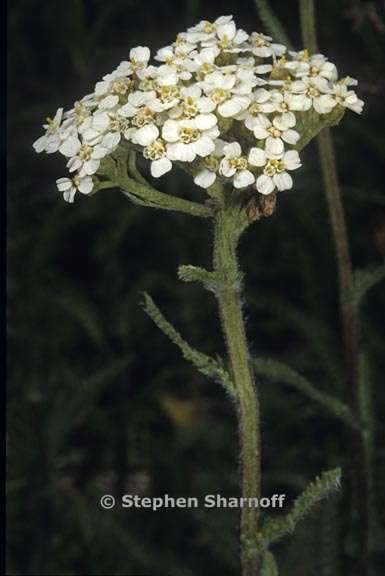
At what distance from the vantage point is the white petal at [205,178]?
1.45m

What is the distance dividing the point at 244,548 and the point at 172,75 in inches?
30.6

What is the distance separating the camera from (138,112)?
57.6 inches

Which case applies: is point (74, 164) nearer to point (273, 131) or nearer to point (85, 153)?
point (85, 153)

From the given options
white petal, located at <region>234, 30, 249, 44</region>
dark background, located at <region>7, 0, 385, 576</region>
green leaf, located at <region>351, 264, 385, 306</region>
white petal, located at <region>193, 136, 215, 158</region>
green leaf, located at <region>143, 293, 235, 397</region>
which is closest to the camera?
white petal, located at <region>193, 136, 215, 158</region>

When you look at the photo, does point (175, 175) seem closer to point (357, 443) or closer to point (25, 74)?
point (25, 74)

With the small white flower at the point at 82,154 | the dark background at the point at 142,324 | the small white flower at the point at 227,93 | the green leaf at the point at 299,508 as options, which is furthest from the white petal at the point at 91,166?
the dark background at the point at 142,324

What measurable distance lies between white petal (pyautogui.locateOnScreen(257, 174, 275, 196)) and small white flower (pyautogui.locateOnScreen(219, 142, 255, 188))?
0.05 ft

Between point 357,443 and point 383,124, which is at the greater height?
point 383,124

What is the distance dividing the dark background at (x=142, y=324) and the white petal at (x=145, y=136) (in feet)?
3.02

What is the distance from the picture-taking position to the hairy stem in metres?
1.97

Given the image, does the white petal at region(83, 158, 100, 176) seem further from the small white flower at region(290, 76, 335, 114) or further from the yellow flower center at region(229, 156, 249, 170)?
the small white flower at region(290, 76, 335, 114)

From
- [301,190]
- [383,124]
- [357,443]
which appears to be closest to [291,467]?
[357,443]

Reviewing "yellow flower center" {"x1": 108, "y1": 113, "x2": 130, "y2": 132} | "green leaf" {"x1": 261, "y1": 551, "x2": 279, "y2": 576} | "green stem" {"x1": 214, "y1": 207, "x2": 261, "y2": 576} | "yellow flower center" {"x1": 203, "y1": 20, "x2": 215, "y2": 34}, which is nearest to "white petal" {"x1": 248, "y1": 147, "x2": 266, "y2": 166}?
"green stem" {"x1": 214, "y1": 207, "x2": 261, "y2": 576}

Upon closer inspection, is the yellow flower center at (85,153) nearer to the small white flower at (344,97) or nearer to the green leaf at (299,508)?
the small white flower at (344,97)
